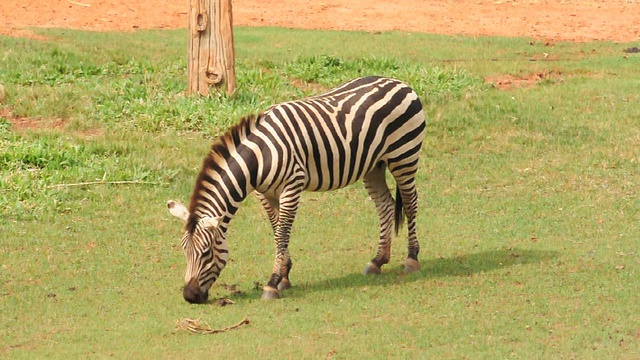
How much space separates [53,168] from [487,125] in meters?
5.31

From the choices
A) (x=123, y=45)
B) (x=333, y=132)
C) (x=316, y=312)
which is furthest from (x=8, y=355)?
(x=123, y=45)

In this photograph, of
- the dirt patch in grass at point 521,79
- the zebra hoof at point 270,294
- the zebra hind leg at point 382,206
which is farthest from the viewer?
the dirt patch in grass at point 521,79

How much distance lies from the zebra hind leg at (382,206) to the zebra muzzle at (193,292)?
175cm

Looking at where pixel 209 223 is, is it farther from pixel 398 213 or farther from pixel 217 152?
pixel 398 213

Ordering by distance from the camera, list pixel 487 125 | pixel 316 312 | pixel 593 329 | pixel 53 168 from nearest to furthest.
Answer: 1. pixel 593 329
2. pixel 316 312
3. pixel 53 168
4. pixel 487 125

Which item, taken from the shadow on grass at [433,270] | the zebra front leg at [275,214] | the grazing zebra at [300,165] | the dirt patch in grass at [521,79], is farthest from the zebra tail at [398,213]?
the dirt patch in grass at [521,79]

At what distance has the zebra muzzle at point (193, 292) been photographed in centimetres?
852

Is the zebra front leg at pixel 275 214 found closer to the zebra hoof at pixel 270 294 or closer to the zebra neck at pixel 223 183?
the zebra hoof at pixel 270 294

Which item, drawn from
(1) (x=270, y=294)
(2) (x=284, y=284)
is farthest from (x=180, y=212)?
(2) (x=284, y=284)

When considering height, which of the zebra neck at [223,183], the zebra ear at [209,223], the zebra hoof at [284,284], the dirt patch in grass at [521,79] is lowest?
the zebra hoof at [284,284]

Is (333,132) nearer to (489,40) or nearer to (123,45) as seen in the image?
(123,45)

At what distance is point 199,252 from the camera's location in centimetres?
848

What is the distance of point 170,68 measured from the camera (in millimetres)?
15461

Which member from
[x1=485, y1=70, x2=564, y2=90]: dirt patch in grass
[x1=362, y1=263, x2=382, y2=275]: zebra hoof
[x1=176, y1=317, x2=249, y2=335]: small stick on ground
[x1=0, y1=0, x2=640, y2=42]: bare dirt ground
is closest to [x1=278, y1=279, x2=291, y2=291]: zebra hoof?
[x1=362, y1=263, x2=382, y2=275]: zebra hoof
